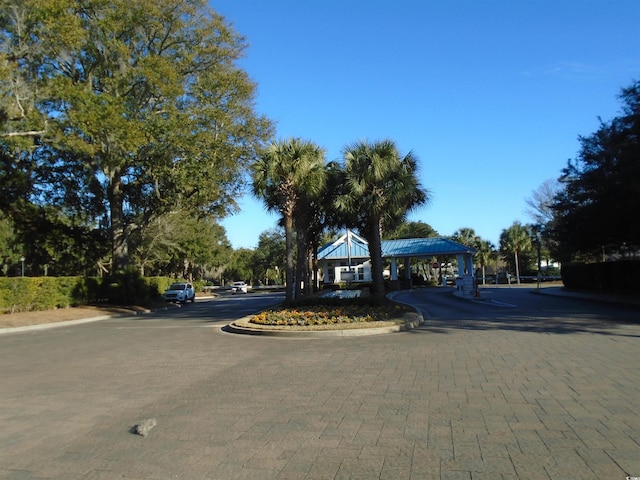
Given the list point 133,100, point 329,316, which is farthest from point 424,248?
point 329,316

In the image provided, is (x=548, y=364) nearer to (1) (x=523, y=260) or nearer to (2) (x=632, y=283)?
(2) (x=632, y=283)

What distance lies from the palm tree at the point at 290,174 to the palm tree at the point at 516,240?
4794cm

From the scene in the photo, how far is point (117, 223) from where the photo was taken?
32.7 metres

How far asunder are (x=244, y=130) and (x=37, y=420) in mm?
26682

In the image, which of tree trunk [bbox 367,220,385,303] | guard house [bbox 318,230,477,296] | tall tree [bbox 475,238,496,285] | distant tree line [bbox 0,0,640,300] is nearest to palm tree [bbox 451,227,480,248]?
tall tree [bbox 475,238,496,285]

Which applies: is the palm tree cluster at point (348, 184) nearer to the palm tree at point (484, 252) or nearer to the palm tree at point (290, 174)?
the palm tree at point (290, 174)

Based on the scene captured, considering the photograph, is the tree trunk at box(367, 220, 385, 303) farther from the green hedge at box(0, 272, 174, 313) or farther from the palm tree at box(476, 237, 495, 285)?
the palm tree at box(476, 237, 495, 285)

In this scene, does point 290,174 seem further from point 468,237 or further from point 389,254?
point 468,237

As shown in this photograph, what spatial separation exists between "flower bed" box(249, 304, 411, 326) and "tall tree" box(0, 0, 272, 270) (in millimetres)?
12478

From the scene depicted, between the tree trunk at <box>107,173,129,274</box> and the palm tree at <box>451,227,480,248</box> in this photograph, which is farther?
the palm tree at <box>451,227,480,248</box>

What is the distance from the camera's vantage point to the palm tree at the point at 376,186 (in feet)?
71.3

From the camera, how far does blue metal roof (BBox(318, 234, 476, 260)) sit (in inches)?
1804

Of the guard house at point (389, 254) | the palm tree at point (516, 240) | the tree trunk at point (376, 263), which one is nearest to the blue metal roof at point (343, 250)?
the guard house at point (389, 254)

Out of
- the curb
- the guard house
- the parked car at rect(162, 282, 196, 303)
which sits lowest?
the curb
